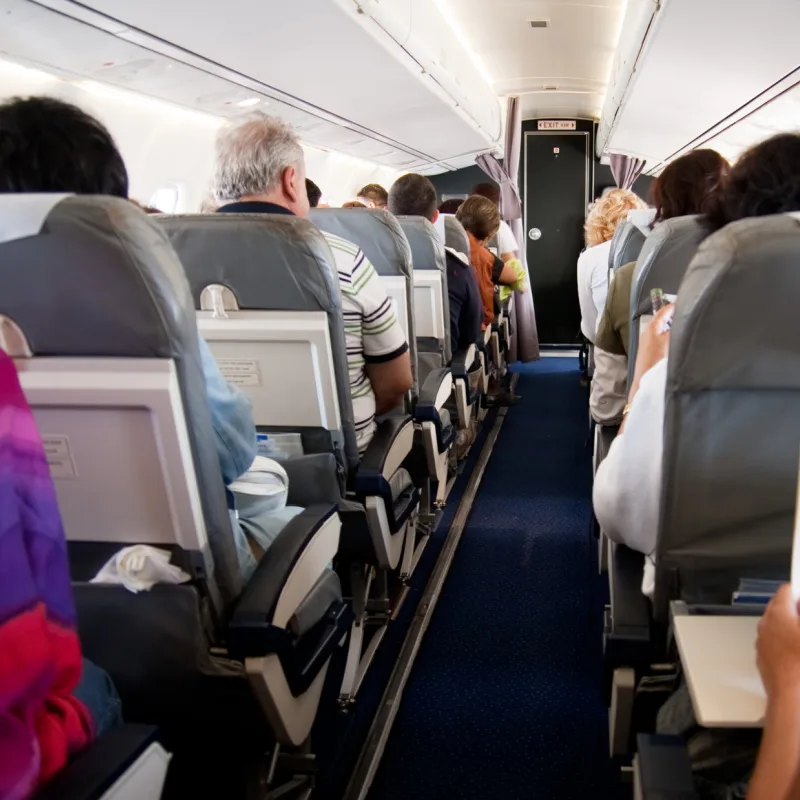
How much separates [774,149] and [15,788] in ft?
6.09

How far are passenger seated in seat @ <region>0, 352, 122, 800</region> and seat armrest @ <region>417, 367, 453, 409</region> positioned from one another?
7.29ft

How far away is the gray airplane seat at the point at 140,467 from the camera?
1237 mm

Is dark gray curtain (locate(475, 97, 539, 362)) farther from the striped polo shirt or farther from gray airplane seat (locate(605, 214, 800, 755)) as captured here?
gray airplane seat (locate(605, 214, 800, 755))

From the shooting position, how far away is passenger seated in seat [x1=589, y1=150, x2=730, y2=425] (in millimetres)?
2758

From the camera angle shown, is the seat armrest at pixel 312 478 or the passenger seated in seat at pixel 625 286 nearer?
the seat armrest at pixel 312 478

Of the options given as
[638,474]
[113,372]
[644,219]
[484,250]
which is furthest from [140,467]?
[484,250]

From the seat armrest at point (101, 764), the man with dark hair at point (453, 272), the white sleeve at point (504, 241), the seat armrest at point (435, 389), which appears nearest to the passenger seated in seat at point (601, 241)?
the man with dark hair at point (453, 272)

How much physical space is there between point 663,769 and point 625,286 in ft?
7.24

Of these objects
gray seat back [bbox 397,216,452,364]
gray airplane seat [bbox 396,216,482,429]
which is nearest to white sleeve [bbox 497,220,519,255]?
gray airplane seat [bbox 396,216,482,429]

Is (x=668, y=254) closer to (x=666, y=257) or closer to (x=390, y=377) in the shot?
(x=666, y=257)

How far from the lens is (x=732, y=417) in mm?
1372

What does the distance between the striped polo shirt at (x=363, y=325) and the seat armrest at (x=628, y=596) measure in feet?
3.30

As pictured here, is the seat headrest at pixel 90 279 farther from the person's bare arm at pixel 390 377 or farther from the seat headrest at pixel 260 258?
the person's bare arm at pixel 390 377

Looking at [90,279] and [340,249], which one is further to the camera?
[340,249]
